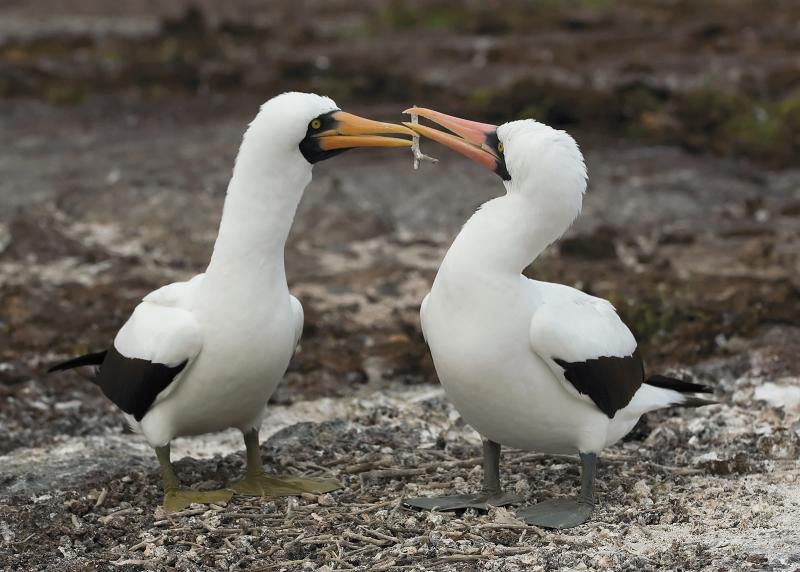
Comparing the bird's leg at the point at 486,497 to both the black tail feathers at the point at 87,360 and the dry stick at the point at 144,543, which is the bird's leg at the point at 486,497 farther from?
the black tail feathers at the point at 87,360

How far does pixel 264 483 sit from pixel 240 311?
3.08 ft

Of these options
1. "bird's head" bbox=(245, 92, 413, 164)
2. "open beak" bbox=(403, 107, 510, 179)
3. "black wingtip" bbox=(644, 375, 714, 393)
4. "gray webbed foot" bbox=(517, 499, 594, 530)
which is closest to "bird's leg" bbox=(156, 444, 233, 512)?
"gray webbed foot" bbox=(517, 499, 594, 530)

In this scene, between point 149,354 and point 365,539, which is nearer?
point 365,539

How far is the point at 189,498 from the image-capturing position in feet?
20.4

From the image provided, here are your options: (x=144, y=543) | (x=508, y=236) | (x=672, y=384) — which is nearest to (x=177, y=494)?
(x=144, y=543)

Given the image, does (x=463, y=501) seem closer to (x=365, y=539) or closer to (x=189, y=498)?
(x=365, y=539)

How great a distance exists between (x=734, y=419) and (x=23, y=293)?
19.0ft

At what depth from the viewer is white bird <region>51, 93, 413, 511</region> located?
6.06 meters

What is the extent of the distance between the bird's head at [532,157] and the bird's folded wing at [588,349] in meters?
0.50

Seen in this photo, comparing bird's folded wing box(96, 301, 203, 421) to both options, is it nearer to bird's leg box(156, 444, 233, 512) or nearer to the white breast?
bird's leg box(156, 444, 233, 512)

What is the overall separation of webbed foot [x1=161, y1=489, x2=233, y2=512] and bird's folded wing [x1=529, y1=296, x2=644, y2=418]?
170 cm

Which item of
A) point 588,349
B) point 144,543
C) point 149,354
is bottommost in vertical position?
point 144,543

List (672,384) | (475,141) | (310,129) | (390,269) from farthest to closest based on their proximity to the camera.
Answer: (390,269), (672,384), (310,129), (475,141)

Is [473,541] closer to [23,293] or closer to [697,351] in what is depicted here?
[697,351]
